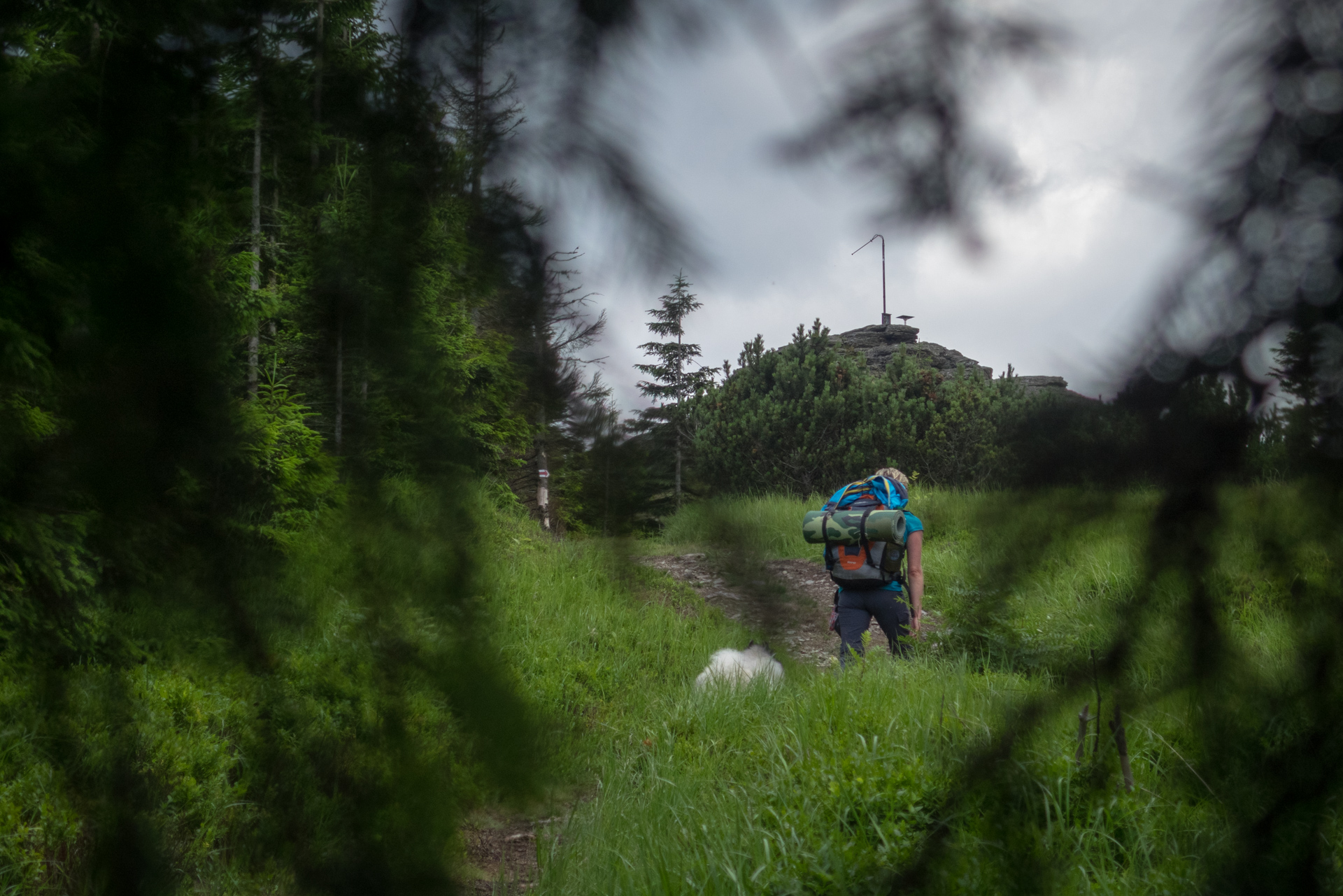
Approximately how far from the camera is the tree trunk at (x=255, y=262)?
68 cm

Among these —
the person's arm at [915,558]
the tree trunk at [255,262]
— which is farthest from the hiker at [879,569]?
the tree trunk at [255,262]

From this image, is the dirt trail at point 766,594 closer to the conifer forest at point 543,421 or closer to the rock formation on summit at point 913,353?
the conifer forest at point 543,421

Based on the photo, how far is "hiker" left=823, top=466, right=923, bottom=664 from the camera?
76 cm

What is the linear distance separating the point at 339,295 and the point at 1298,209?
0.78m

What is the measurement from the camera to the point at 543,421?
2.17ft

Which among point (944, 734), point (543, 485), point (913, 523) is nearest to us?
point (543, 485)

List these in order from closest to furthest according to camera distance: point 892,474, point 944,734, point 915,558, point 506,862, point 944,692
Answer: point 892,474 < point 915,558 < point 944,734 < point 944,692 < point 506,862

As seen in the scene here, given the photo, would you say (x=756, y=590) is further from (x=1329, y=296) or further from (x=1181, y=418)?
(x=1329, y=296)

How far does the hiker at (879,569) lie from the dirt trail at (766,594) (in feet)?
0.13

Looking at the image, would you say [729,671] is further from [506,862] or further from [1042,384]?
[1042,384]

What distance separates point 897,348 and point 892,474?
0.51 ft

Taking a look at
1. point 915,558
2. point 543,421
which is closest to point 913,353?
point 543,421

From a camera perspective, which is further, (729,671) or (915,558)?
(729,671)

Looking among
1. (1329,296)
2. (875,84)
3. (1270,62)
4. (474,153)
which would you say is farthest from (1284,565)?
(474,153)
